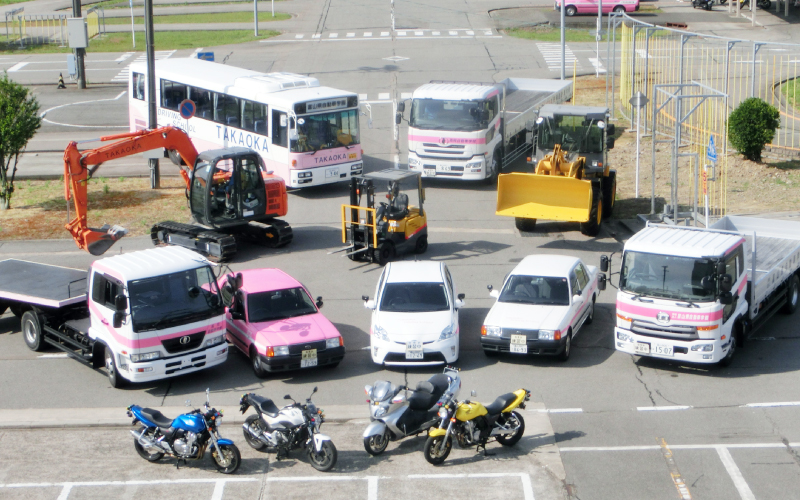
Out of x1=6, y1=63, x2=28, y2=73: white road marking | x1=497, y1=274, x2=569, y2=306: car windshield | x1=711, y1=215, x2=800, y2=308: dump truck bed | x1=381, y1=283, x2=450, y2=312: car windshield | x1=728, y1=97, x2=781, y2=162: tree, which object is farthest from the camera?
x1=6, y1=63, x2=28, y2=73: white road marking

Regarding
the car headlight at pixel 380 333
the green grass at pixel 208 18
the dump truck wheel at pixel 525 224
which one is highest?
the green grass at pixel 208 18

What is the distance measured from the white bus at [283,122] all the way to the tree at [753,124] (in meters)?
11.7

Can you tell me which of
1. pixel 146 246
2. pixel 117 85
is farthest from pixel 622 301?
pixel 117 85

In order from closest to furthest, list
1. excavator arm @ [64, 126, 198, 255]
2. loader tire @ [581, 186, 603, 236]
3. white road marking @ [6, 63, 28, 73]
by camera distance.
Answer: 1. excavator arm @ [64, 126, 198, 255]
2. loader tire @ [581, 186, 603, 236]
3. white road marking @ [6, 63, 28, 73]

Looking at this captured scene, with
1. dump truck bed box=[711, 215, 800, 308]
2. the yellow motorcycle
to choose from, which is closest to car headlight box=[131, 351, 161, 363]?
the yellow motorcycle

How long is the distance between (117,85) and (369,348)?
1319 inches

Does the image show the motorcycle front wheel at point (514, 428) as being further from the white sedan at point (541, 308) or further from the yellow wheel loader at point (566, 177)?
the yellow wheel loader at point (566, 177)

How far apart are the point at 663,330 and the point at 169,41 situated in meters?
45.3

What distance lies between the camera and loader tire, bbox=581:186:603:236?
79.3 feet

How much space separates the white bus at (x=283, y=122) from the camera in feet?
92.2

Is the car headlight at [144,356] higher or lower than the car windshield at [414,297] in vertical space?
lower

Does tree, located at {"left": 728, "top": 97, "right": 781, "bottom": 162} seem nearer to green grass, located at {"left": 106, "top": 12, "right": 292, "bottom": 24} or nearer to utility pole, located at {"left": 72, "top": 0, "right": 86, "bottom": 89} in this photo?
utility pole, located at {"left": 72, "top": 0, "right": 86, "bottom": 89}

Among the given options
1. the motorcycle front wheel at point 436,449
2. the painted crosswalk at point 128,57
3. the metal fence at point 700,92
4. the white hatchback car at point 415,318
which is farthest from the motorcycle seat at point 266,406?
the painted crosswalk at point 128,57

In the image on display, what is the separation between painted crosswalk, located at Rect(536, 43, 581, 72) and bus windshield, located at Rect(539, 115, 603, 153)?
20.2 metres
